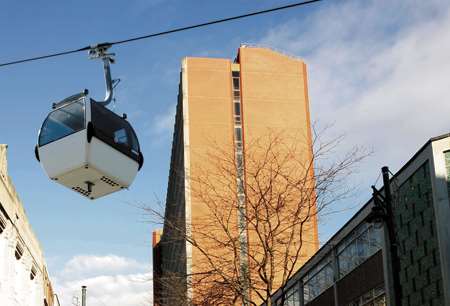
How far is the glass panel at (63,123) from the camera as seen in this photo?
789 centimetres

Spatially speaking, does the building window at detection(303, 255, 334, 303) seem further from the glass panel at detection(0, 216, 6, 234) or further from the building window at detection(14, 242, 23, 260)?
the glass panel at detection(0, 216, 6, 234)

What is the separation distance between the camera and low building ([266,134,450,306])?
24.9 meters

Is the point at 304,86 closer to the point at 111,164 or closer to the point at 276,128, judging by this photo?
the point at 276,128

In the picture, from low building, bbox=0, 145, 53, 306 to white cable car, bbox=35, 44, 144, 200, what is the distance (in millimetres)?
19651

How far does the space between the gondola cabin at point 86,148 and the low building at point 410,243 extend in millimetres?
13063

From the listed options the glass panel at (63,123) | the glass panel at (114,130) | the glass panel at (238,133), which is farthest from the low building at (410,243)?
the glass panel at (238,133)

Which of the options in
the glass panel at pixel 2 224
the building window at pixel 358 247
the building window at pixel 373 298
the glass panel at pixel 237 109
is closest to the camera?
the glass panel at pixel 2 224

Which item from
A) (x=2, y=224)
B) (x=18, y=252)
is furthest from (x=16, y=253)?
(x=2, y=224)

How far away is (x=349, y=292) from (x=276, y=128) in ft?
157

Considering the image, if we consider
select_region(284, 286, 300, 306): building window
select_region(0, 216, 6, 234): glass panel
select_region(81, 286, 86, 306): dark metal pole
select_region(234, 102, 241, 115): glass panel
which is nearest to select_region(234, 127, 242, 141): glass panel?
select_region(234, 102, 241, 115): glass panel

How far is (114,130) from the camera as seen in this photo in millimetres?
8141

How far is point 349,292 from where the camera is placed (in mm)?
34688

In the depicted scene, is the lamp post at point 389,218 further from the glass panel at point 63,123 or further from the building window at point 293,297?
the building window at point 293,297

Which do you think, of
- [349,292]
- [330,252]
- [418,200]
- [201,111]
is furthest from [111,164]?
[201,111]
